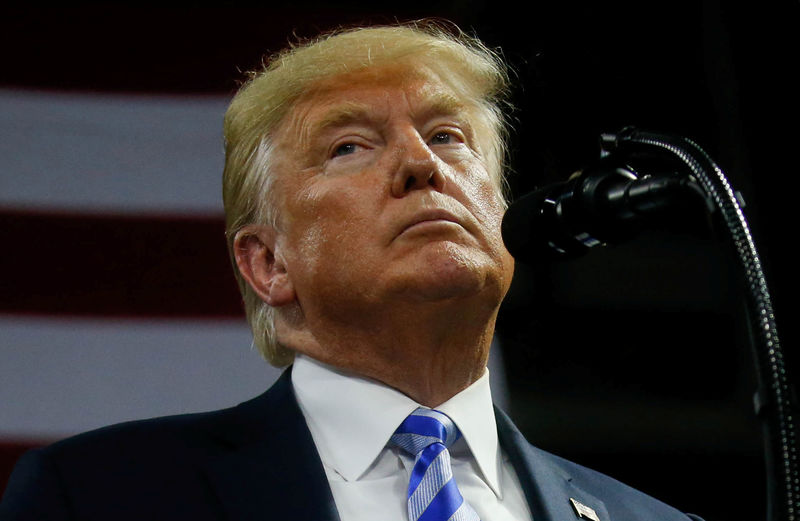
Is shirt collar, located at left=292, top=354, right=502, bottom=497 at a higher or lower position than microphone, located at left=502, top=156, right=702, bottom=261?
lower

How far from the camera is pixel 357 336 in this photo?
5.46 feet

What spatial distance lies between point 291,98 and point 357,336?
450mm

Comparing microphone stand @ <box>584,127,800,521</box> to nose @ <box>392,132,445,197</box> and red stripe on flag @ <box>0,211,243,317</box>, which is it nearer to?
nose @ <box>392,132,445,197</box>

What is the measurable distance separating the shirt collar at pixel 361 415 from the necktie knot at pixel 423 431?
13mm

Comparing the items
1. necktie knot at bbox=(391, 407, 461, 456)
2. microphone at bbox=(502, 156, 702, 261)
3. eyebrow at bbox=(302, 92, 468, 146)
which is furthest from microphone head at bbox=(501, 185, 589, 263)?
eyebrow at bbox=(302, 92, 468, 146)

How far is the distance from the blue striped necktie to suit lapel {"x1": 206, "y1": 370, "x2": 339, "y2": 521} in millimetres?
129

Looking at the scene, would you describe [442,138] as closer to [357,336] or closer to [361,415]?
[357,336]

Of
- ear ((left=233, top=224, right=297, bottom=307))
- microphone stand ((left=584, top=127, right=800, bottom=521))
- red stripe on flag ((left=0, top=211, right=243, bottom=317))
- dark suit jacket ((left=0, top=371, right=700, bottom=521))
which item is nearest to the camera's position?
microphone stand ((left=584, top=127, right=800, bottom=521))

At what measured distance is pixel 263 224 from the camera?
1804 mm

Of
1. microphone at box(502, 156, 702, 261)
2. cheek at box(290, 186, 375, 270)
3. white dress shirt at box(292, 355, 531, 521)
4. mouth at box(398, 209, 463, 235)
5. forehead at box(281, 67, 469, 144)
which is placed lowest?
white dress shirt at box(292, 355, 531, 521)

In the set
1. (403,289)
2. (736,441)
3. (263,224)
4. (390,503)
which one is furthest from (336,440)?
(736,441)

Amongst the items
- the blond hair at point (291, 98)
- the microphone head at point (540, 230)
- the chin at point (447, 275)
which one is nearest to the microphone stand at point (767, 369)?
the microphone head at point (540, 230)

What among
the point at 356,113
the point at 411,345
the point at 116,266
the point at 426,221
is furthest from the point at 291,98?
the point at 116,266

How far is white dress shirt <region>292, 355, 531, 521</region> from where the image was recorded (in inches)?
60.1
